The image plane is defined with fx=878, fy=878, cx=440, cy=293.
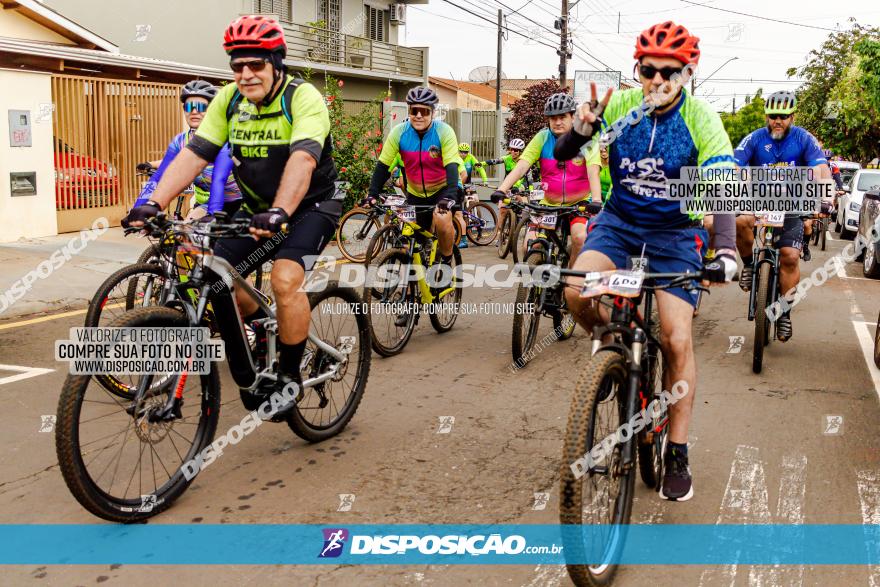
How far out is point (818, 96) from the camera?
44469mm

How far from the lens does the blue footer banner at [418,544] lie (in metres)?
3.84

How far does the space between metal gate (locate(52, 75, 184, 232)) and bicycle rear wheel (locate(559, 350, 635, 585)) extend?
41.7 feet

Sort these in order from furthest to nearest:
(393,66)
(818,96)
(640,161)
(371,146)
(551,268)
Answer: (818,96) < (393,66) < (371,146) < (640,161) < (551,268)

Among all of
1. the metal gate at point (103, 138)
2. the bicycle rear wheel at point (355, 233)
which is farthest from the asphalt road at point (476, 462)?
the metal gate at point (103, 138)

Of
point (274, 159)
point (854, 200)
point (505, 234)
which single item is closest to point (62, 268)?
point (505, 234)

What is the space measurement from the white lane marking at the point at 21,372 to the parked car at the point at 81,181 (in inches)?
320

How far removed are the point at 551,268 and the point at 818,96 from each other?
45.9 meters

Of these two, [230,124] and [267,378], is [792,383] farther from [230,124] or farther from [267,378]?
[230,124]

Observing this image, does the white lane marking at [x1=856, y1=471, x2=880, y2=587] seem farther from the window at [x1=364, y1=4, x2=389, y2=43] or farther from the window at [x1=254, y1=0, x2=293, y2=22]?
the window at [x1=364, y1=4, x2=389, y2=43]

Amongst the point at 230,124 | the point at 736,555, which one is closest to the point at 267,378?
the point at 230,124

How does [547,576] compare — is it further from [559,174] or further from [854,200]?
[854,200]

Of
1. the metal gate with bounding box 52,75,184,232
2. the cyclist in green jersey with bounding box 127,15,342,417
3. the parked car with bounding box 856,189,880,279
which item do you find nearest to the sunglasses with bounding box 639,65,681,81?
the cyclist in green jersey with bounding box 127,15,342,417

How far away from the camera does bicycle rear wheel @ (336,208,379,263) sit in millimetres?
14398

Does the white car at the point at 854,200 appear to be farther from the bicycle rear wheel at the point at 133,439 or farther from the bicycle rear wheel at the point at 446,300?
the bicycle rear wheel at the point at 133,439
